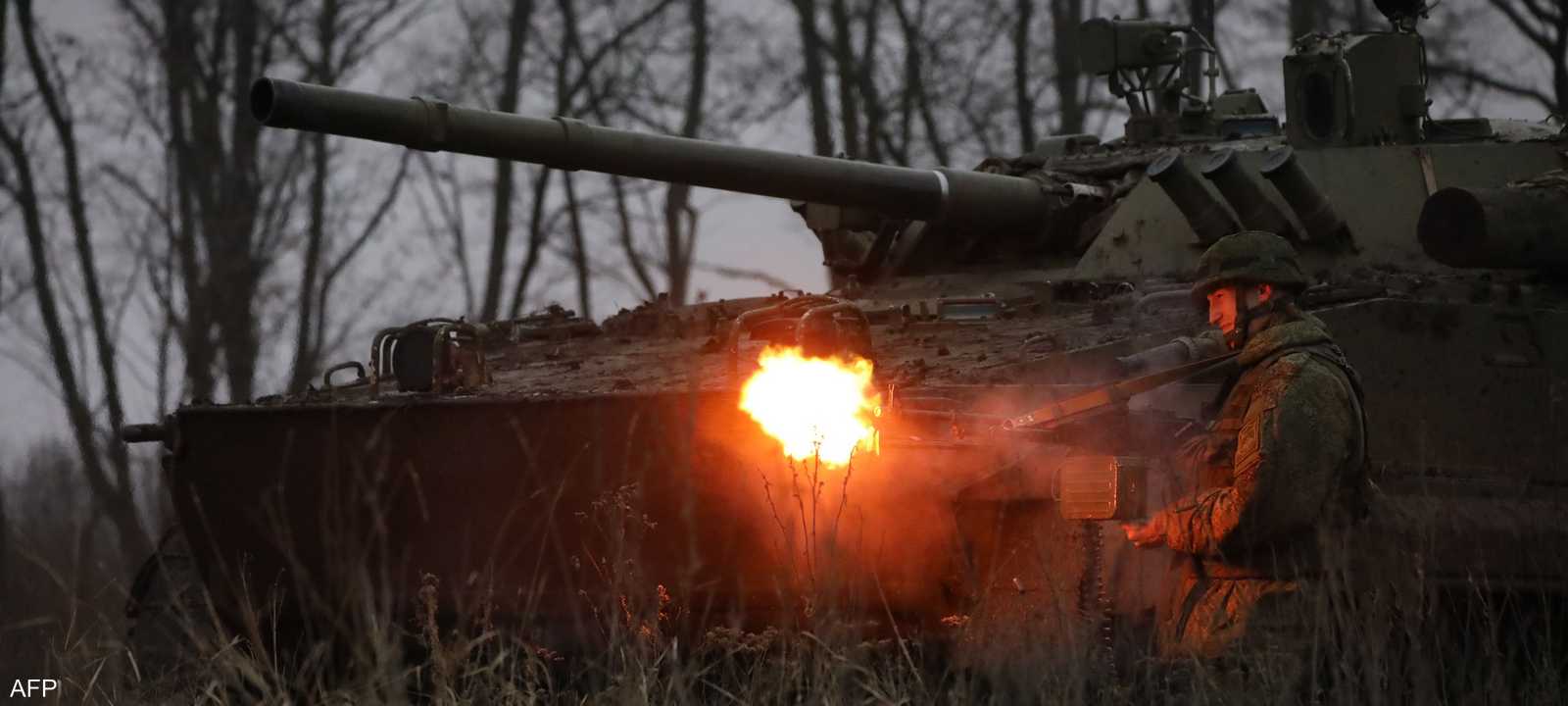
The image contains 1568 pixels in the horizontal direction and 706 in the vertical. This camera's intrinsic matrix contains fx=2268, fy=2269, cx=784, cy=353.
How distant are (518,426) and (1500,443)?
11.1 feet

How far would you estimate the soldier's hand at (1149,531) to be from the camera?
644cm

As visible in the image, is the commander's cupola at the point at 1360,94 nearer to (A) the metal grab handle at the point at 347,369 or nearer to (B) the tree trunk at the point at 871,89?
(A) the metal grab handle at the point at 347,369

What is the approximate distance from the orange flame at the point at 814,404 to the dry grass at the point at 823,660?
18 cm

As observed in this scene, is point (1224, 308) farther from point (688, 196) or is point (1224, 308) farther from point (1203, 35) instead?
point (688, 196)

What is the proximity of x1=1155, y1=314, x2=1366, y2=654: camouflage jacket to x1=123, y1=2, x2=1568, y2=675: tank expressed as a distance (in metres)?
0.23

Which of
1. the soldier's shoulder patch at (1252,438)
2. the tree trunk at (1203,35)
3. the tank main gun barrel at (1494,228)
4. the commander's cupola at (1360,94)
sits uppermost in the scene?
the tree trunk at (1203,35)

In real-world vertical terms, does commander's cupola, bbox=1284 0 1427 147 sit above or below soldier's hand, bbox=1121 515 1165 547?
above

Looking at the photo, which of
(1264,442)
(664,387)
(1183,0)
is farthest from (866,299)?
(1183,0)

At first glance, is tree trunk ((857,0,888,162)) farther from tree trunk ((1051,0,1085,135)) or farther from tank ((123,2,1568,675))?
tank ((123,2,1568,675))

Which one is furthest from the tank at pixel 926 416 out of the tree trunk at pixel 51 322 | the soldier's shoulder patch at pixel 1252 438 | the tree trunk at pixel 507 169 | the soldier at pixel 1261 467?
the tree trunk at pixel 507 169

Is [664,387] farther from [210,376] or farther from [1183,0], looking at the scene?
[1183,0]

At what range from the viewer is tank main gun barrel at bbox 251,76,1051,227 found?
758 cm

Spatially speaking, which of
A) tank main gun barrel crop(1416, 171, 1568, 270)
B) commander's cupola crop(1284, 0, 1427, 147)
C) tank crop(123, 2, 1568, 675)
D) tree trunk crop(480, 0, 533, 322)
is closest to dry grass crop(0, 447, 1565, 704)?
tank crop(123, 2, 1568, 675)

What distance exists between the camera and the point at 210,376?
20078 millimetres
